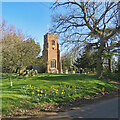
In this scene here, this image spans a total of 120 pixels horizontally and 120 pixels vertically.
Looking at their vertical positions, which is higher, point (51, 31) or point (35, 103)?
point (51, 31)

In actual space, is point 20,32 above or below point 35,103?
above

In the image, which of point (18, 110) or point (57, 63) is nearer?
point (18, 110)

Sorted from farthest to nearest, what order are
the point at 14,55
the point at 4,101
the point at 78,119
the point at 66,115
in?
the point at 14,55, the point at 4,101, the point at 66,115, the point at 78,119

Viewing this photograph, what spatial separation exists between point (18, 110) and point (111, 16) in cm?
1101

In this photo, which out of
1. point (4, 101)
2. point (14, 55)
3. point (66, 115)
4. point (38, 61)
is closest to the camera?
point (66, 115)

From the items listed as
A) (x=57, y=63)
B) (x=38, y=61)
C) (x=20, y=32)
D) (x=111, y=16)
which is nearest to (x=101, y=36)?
(x=111, y=16)

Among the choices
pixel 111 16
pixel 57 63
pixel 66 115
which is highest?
pixel 111 16

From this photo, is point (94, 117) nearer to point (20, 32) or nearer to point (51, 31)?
point (51, 31)

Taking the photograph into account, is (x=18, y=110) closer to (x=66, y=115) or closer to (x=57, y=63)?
(x=66, y=115)

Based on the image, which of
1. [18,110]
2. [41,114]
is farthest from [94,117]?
[18,110]

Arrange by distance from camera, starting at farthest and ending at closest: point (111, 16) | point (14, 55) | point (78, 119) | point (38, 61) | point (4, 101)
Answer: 1. point (38, 61)
2. point (111, 16)
3. point (14, 55)
4. point (4, 101)
5. point (78, 119)

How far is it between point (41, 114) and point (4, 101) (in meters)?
1.89

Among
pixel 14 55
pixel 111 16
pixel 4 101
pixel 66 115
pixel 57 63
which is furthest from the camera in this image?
pixel 57 63

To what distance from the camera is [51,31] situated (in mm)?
11188
